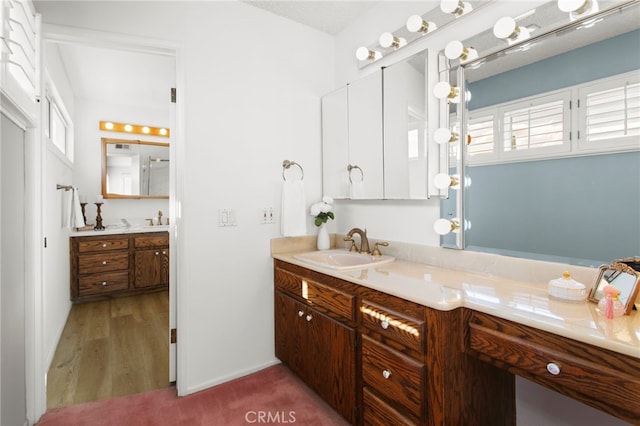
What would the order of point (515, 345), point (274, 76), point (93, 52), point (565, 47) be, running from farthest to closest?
point (93, 52) → point (274, 76) → point (565, 47) → point (515, 345)

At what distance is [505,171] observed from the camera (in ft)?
4.97

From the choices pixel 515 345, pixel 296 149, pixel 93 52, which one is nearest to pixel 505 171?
pixel 515 345

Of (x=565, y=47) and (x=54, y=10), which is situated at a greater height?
(x=54, y=10)

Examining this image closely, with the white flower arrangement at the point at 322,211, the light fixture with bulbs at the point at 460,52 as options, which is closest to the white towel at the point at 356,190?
the white flower arrangement at the point at 322,211

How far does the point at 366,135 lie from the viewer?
2.21 m

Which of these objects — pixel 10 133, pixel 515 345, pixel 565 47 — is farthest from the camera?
pixel 10 133

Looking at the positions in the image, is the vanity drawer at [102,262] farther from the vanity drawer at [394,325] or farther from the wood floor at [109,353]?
the vanity drawer at [394,325]

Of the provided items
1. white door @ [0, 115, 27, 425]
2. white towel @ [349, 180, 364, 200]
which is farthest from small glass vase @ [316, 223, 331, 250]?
white door @ [0, 115, 27, 425]

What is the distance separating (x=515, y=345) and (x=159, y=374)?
7.31 feet

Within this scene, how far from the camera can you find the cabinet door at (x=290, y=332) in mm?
1967

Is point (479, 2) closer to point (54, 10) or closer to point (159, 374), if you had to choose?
point (54, 10)

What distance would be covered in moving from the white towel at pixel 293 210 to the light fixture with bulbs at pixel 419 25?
1213 mm

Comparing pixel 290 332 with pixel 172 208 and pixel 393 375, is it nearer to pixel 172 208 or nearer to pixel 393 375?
pixel 393 375

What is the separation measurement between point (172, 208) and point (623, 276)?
7.34 ft
